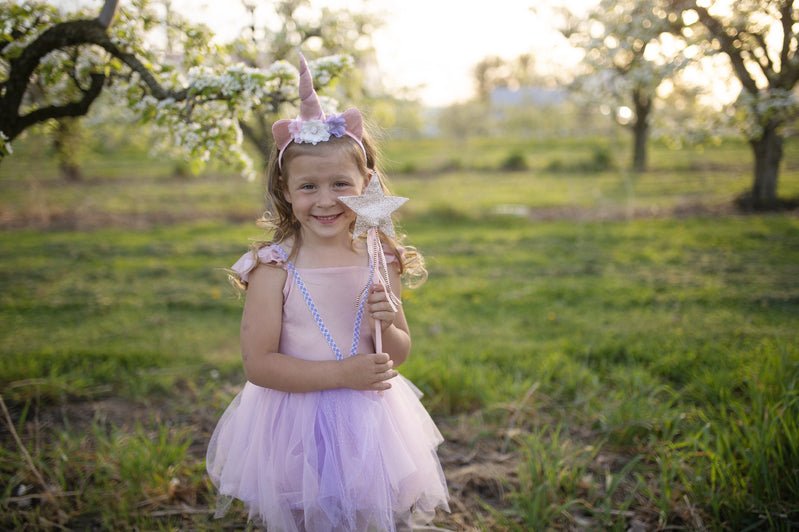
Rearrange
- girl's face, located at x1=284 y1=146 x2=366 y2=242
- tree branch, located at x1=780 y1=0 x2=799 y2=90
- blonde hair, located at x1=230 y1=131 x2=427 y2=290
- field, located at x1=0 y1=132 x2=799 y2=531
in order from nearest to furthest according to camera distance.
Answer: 1. girl's face, located at x1=284 y1=146 x2=366 y2=242
2. blonde hair, located at x1=230 y1=131 x2=427 y2=290
3. field, located at x1=0 y1=132 x2=799 y2=531
4. tree branch, located at x1=780 y1=0 x2=799 y2=90

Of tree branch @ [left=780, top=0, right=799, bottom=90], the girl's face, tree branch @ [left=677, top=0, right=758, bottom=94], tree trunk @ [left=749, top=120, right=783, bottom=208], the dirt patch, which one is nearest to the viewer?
the girl's face

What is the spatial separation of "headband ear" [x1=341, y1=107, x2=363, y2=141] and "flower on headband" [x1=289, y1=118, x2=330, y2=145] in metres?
0.09

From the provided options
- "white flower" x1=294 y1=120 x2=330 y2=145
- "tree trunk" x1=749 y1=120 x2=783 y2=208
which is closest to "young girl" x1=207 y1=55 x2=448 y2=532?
"white flower" x1=294 y1=120 x2=330 y2=145

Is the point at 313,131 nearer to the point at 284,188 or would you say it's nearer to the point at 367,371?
the point at 284,188

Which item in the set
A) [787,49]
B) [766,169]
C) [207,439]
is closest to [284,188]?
[207,439]

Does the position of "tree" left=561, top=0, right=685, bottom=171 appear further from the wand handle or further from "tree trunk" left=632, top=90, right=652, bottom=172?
"tree trunk" left=632, top=90, right=652, bottom=172

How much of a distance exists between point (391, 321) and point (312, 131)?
736mm

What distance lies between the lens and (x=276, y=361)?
1.90 m

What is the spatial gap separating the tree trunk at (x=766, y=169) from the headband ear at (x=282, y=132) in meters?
11.3

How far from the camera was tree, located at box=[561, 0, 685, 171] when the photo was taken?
7.09 metres

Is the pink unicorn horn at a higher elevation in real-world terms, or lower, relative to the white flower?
higher

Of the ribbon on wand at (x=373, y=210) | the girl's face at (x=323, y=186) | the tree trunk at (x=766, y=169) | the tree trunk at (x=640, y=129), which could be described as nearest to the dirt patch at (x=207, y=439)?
the ribbon on wand at (x=373, y=210)

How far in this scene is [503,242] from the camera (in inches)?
348

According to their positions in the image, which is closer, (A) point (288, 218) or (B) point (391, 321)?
(B) point (391, 321)
